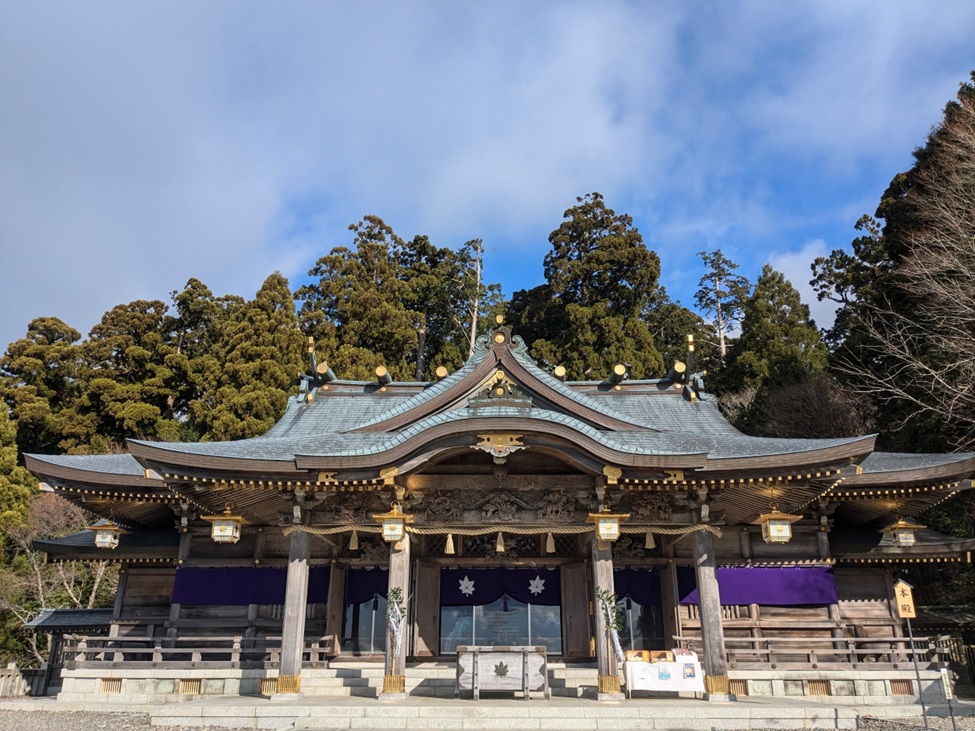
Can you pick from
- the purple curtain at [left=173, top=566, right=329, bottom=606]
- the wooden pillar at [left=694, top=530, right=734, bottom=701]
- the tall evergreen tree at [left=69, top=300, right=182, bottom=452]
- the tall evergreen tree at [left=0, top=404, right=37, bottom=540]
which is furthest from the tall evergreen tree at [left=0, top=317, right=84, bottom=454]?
the wooden pillar at [left=694, top=530, right=734, bottom=701]

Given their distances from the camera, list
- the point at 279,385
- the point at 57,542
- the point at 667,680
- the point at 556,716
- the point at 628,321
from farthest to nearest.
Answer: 1. the point at 628,321
2. the point at 279,385
3. the point at 57,542
4. the point at 667,680
5. the point at 556,716

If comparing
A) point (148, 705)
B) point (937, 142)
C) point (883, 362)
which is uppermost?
point (937, 142)

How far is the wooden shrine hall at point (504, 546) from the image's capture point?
11867mm

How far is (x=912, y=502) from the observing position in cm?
1421

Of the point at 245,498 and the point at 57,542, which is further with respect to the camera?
the point at 57,542

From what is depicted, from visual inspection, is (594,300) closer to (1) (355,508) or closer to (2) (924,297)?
(2) (924,297)

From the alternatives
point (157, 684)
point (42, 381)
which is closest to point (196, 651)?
point (157, 684)

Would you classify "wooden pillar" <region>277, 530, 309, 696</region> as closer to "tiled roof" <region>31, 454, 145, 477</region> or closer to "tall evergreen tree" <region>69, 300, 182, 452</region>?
"tiled roof" <region>31, 454, 145, 477</region>

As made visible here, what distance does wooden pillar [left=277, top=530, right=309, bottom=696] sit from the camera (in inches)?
458

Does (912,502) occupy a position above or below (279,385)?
below

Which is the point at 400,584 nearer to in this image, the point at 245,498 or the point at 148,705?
the point at 245,498

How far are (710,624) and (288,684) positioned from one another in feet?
24.6

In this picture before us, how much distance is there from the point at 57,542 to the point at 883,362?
29.3 meters

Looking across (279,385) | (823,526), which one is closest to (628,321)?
(279,385)
